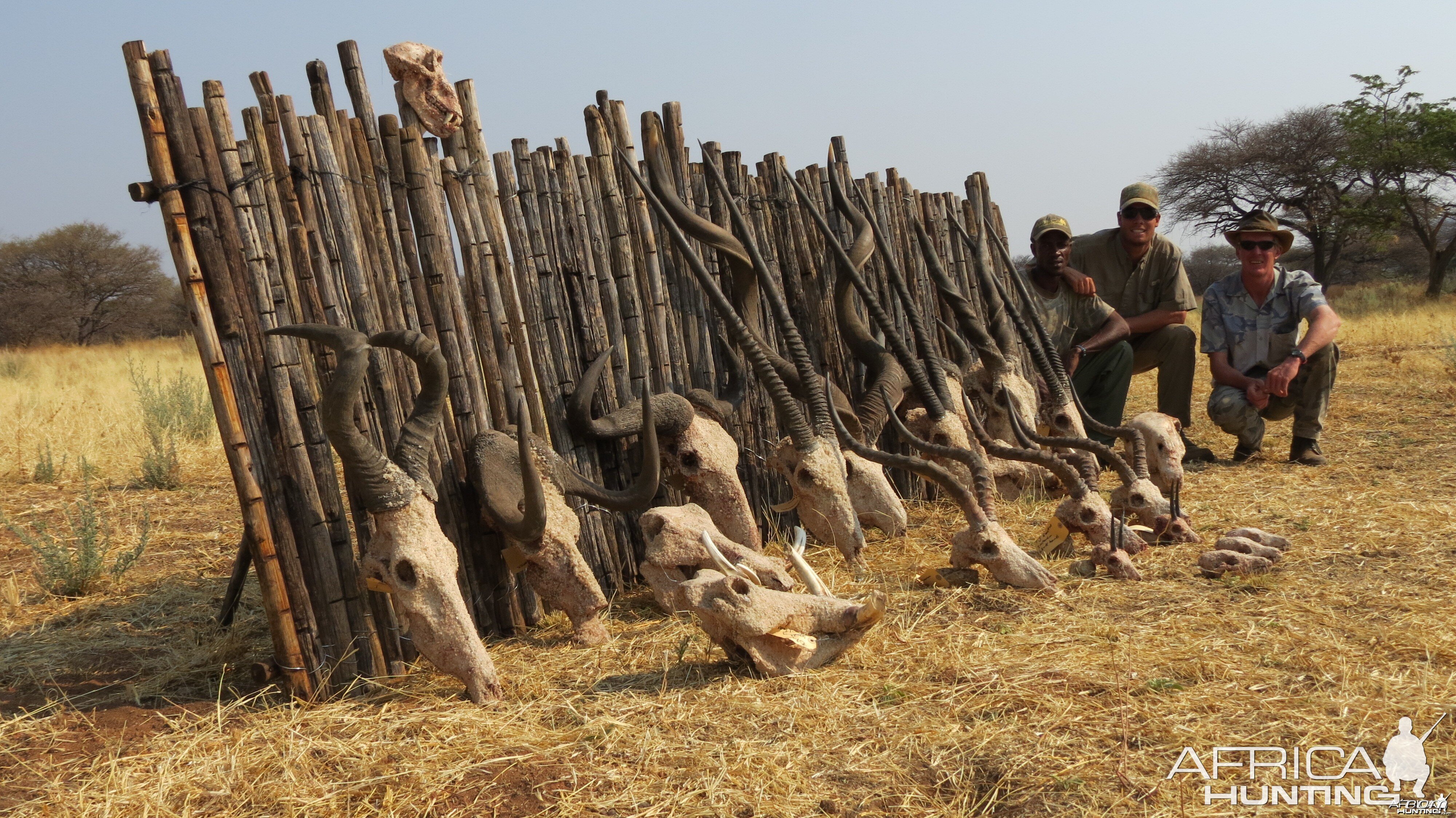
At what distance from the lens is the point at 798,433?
514cm

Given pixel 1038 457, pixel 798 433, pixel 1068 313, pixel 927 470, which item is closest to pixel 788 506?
→ pixel 798 433

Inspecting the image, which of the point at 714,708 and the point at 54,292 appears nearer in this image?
the point at 714,708

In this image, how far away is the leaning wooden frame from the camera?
376 centimetres

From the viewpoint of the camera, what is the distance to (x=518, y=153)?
15.9 ft

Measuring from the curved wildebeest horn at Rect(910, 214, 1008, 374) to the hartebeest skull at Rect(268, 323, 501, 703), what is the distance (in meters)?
3.80

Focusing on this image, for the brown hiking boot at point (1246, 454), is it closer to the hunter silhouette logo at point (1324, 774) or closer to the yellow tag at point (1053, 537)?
the yellow tag at point (1053, 537)

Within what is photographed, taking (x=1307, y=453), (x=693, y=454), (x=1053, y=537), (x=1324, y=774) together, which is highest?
(x=693, y=454)

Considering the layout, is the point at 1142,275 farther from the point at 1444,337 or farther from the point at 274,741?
the point at 1444,337

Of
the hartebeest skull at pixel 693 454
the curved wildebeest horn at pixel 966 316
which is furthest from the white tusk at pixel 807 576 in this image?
the curved wildebeest horn at pixel 966 316

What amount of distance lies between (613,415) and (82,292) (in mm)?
28873

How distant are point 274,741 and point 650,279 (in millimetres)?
2781

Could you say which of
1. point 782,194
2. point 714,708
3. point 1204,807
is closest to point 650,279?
point 782,194

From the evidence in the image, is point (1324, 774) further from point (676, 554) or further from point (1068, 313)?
Answer: point (1068, 313)

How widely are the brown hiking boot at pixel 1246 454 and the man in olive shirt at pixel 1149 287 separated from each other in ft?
1.04
